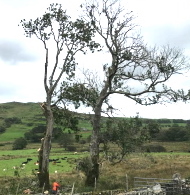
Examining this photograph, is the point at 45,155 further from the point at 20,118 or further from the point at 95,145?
the point at 20,118

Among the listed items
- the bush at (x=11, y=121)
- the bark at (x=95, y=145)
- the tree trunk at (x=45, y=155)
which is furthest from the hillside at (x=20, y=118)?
the tree trunk at (x=45, y=155)

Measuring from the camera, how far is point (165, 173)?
3206 cm

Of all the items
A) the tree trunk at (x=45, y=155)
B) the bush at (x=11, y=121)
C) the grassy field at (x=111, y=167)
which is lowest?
the grassy field at (x=111, y=167)

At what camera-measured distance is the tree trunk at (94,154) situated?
79.4ft

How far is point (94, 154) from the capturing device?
24.9 m

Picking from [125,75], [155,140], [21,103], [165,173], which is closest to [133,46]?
[125,75]

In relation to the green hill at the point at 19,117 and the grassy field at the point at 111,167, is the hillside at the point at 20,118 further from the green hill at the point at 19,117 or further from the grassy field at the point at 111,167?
the grassy field at the point at 111,167

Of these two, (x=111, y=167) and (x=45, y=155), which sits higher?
(x=45, y=155)

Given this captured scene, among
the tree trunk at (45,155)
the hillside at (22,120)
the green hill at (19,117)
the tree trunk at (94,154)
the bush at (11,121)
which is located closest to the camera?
the tree trunk at (45,155)

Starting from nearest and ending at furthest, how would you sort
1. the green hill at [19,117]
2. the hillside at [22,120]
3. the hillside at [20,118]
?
1. the green hill at [19,117]
2. the hillside at [20,118]
3. the hillside at [22,120]

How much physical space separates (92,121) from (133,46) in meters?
7.22

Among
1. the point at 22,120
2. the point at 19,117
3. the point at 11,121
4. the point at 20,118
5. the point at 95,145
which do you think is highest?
the point at 19,117

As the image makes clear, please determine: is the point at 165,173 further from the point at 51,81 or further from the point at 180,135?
the point at 180,135

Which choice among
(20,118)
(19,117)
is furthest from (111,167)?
(19,117)
